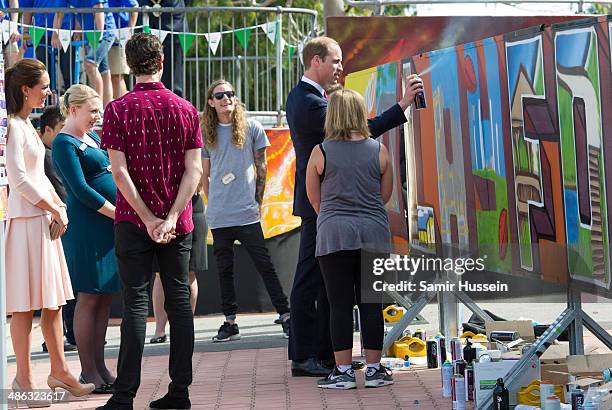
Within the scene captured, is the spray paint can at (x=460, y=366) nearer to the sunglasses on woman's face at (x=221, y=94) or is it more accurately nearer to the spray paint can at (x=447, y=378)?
the spray paint can at (x=447, y=378)

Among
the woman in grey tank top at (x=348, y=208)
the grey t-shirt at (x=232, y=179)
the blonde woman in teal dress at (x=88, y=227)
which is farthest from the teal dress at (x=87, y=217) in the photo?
the grey t-shirt at (x=232, y=179)

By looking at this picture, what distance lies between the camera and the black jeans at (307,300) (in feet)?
27.4

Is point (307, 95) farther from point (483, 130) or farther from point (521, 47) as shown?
point (521, 47)

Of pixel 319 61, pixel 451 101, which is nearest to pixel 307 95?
pixel 319 61

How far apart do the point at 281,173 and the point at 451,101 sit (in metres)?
4.71

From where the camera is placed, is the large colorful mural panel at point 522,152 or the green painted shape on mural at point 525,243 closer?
the large colorful mural panel at point 522,152

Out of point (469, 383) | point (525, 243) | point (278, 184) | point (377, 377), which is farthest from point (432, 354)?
point (278, 184)

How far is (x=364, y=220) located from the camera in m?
7.58

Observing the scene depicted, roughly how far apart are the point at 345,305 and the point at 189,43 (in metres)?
5.72

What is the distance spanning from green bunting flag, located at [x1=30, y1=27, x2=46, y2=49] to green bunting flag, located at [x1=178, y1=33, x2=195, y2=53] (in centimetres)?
135

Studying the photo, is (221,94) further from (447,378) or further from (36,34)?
(447,378)

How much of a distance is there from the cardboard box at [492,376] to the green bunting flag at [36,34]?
7055mm

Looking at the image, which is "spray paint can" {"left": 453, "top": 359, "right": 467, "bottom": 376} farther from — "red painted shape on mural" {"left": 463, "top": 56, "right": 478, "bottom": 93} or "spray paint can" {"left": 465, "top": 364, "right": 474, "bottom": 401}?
"red painted shape on mural" {"left": 463, "top": 56, "right": 478, "bottom": 93}

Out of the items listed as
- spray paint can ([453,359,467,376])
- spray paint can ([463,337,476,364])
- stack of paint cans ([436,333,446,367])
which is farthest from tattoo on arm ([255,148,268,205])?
spray paint can ([453,359,467,376])
